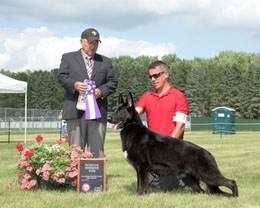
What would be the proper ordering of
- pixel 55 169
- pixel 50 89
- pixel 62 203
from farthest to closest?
pixel 50 89
pixel 55 169
pixel 62 203

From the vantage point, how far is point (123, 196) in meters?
5.39

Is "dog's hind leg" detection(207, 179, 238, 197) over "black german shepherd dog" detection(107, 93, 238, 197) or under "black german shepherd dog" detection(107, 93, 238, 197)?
under

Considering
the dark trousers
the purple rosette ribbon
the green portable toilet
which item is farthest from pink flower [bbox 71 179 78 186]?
the green portable toilet

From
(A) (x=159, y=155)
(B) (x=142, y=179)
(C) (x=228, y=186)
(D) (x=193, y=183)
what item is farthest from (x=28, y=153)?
(C) (x=228, y=186)

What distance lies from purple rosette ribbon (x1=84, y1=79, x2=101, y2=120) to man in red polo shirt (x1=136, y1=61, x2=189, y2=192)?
0.70 meters

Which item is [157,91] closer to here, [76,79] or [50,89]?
[76,79]

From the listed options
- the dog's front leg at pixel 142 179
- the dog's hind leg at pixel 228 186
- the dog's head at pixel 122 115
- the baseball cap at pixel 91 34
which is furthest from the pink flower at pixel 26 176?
the dog's hind leg at pixel 228 186

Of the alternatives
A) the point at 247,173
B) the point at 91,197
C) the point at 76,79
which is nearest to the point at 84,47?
the point at 76,79

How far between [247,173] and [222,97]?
57891mm

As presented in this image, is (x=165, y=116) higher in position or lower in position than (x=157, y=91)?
lower

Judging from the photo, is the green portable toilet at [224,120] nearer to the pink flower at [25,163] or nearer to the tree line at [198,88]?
the tree line at [198,88]

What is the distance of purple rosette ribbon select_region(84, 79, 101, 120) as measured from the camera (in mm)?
5809

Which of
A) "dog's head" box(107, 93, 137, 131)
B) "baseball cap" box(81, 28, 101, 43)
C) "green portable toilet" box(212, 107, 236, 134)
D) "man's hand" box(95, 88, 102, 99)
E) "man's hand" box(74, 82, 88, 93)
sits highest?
"baseball cap" box(81, 28, 101, 43)

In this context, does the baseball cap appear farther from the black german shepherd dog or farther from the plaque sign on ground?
the plaque sign on ground
